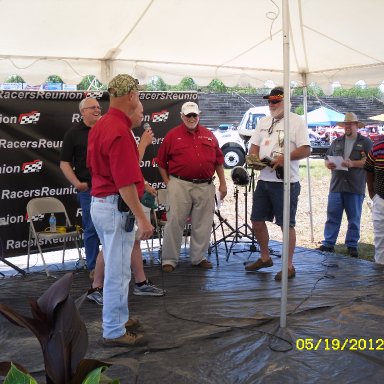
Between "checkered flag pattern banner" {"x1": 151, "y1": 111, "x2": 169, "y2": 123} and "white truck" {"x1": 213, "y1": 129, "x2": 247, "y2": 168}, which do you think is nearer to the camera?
"checkered flag pattern banner" {"x1": 151, "y1": 111, "x2": 169, "y2": 123}

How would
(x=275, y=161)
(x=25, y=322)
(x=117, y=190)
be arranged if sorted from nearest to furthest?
(x=25, y=322), (x=117, y=190), (x=275, y=161)

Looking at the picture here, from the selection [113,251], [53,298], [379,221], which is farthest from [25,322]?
[379,221]

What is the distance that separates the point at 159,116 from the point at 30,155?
180 centimetres

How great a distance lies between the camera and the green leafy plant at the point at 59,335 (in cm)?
110

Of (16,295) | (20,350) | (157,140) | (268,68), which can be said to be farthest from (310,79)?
(20,350)

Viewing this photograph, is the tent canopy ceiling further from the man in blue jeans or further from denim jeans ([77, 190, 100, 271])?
denim jeans ([77, 190, 100, 271])

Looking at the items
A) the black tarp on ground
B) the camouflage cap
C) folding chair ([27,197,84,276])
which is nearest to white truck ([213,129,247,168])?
folding chair ([27,197,84,276])

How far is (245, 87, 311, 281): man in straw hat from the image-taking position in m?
4.67

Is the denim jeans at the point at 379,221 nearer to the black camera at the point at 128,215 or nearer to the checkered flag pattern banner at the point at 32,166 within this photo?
the black camera at the point at 128,215

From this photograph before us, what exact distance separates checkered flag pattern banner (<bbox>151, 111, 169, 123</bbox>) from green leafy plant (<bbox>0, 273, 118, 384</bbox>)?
5.63m

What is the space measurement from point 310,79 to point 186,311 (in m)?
4.46

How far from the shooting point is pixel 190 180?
5.39 meters

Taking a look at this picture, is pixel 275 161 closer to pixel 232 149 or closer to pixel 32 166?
pixel 32 166

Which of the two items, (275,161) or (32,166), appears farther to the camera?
(32,166)
